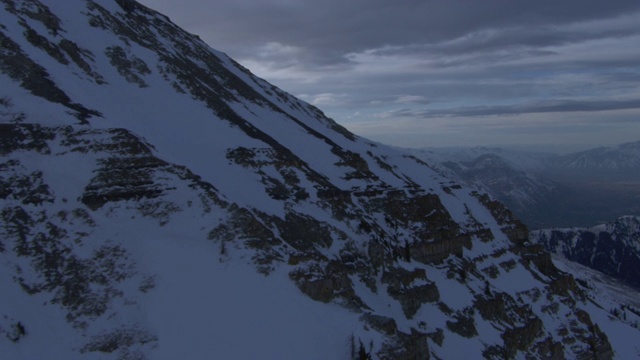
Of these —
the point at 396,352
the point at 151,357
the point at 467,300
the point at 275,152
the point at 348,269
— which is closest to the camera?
the point at 151,357

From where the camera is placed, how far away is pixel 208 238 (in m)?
46.2

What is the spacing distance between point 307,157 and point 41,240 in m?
48.8

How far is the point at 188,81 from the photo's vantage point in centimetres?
8512

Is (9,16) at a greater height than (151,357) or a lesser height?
greater

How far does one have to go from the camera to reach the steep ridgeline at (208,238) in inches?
1517

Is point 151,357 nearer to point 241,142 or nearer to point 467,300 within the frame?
point 241,142

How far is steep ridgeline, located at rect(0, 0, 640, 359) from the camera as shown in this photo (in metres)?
38.5

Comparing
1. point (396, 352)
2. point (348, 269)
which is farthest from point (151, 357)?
point (348, 269)

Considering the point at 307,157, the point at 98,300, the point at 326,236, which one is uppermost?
the point at 307,157

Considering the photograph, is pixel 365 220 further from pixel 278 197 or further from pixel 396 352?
pixel 396 352

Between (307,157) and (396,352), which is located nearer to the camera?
(396,352)

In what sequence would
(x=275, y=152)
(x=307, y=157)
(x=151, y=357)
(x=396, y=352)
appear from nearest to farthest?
(x=151, y=357) < (x=396, y=352) < (x=275, y=152) < (x=307, y=157)

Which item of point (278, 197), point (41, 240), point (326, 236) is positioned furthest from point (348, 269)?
point (41, 240)

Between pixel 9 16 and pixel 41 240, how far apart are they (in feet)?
149
